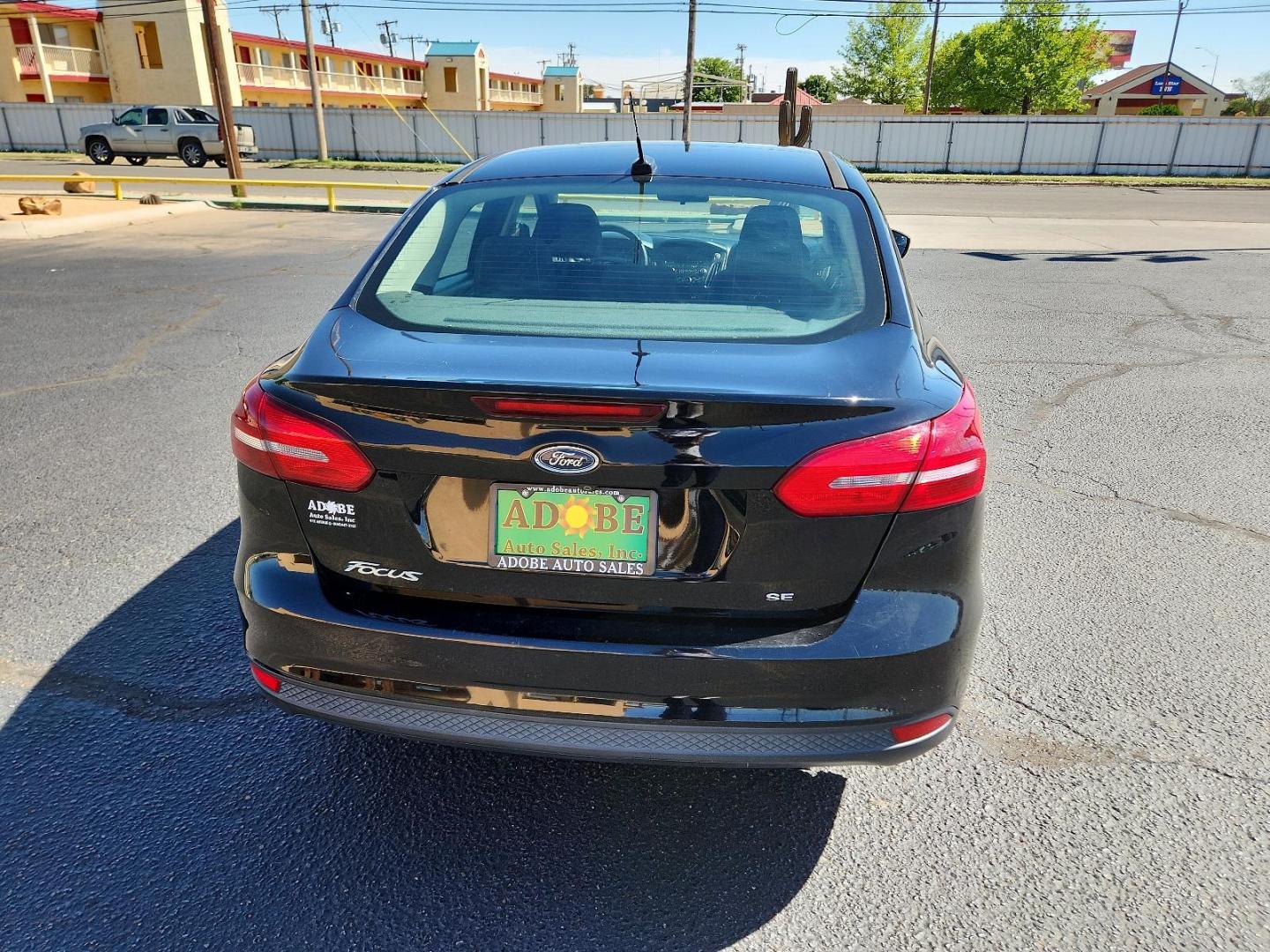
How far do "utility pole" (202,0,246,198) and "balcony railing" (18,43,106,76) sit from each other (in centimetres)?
3490

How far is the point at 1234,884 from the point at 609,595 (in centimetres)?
Result: 168

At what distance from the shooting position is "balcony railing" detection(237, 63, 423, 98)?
5284cm

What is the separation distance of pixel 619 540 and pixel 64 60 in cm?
5730

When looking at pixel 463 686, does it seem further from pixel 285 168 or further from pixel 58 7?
pixel 58 7

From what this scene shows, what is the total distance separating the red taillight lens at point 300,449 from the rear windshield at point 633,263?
0.41 m

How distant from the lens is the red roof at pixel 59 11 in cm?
4475

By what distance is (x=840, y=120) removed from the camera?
3500 cm

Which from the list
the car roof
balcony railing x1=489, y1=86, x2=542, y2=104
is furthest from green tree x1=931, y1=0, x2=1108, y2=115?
the car roof

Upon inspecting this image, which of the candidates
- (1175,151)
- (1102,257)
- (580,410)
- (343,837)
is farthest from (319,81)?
(580,410)

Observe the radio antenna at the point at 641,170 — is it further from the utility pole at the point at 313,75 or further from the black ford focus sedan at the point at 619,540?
the utility pole at the point at 313,75

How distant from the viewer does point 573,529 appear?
1913 mm

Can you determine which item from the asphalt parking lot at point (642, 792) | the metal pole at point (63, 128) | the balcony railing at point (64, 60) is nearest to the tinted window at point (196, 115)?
the metal pole at point (63, 128)

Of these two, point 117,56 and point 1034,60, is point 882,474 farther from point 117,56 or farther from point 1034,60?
point 1034,60

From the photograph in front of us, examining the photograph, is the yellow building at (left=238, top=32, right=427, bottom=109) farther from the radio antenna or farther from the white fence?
the radio antenna
